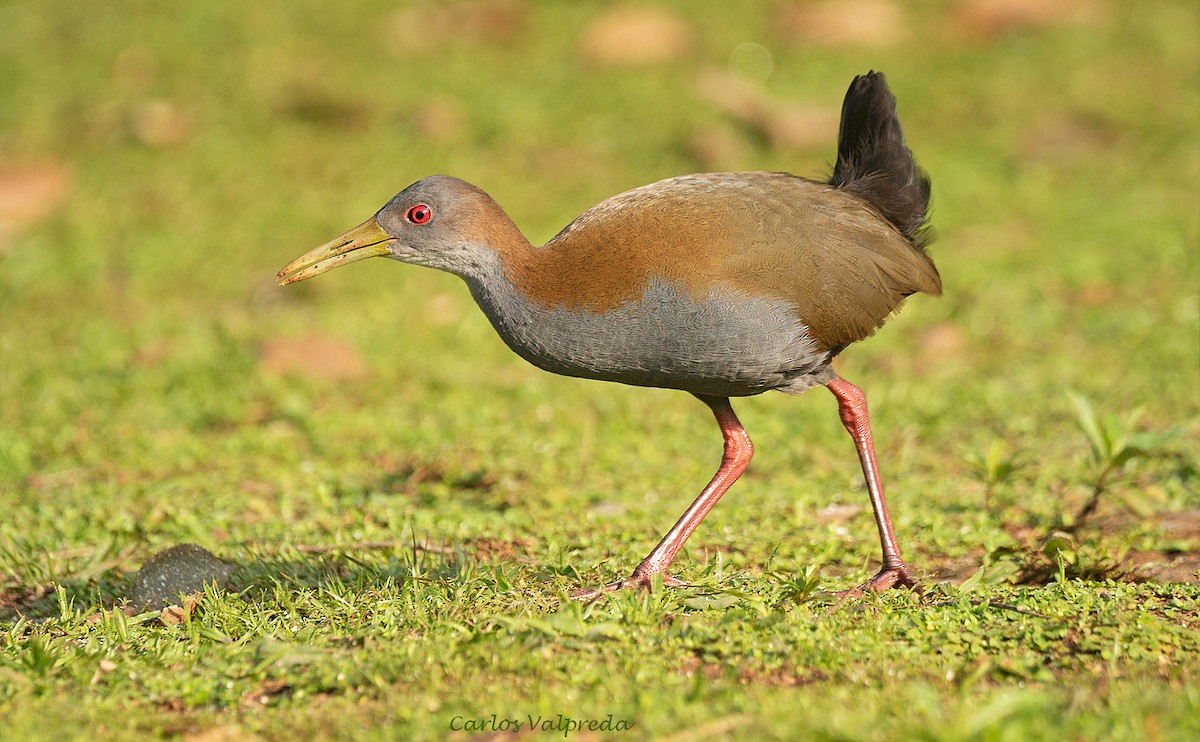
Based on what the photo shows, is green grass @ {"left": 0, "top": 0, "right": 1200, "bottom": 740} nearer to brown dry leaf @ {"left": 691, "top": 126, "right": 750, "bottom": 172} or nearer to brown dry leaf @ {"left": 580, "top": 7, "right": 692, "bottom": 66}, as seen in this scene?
brown dry leaf @ {"left": 691, "top": 126, "right": 750, "bottom": 172}

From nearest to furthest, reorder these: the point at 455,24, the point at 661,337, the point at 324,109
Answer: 1. the point at 661,337
2. the point at 324,109
3. the point at 455,24

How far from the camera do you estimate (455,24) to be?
38.5 feet

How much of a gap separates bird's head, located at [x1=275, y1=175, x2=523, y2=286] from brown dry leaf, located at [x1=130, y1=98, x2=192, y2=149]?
19.0ft

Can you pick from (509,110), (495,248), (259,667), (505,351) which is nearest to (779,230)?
(495,248)

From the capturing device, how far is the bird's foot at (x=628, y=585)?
4289 mm

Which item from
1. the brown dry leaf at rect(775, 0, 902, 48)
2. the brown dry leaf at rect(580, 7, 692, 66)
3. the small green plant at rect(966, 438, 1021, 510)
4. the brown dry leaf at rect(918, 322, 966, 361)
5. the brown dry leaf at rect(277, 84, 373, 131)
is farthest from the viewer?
the brown dry leaf at rect(775, 0, 902, 48)

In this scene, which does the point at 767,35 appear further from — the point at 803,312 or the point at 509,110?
the point at 803,312

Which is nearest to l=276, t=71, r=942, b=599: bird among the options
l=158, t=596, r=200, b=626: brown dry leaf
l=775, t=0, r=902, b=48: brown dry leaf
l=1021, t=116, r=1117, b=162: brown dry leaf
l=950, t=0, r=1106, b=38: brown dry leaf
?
l=158, t=596, r=200, b=626: brown dry leaf

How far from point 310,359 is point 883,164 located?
3.68m

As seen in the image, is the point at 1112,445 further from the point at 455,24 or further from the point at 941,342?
the point at 455,24

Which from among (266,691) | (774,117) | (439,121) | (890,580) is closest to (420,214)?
(266,691)

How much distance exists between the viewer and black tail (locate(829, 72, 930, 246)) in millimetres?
5043

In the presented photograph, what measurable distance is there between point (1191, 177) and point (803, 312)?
6070 millimetres

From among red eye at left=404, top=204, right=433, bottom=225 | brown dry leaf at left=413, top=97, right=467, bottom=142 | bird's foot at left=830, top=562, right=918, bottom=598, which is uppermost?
brown dry leaf at left=413, top=97, right=467, bottom=142
